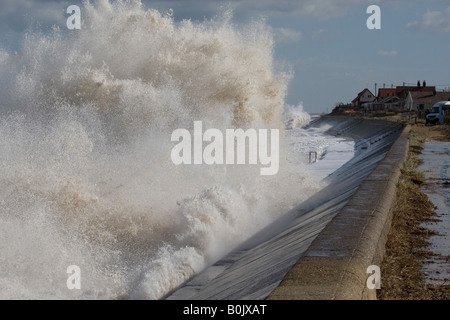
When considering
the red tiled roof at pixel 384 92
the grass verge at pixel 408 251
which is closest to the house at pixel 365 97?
the red tiled roof at pixel 384 92

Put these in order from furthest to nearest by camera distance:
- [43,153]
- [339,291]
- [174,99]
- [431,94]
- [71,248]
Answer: [431,94], [174,99], [43,153], [71,248], [339,291]

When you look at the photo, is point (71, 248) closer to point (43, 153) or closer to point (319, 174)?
point (43, 153)

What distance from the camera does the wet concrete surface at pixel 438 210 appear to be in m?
5.60

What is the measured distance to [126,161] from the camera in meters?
12.5

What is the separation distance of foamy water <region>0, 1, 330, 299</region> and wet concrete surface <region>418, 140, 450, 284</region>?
9.86 feet

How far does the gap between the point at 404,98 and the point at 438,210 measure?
8770cm

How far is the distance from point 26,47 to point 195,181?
21.4ft

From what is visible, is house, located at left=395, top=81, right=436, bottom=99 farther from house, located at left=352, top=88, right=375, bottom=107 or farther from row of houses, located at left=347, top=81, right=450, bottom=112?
house, located at left=352, top=88, right=375, bottom=107

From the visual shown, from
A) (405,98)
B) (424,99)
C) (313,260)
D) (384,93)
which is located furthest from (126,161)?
(384,93)

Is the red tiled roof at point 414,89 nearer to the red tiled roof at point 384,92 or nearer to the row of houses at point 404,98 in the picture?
the row of houses at point 404,98

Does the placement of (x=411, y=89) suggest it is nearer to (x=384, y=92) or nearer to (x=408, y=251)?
(x=384, y=92)

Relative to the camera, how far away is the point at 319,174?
1942 cm

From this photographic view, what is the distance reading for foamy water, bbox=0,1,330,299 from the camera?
8180 mm
